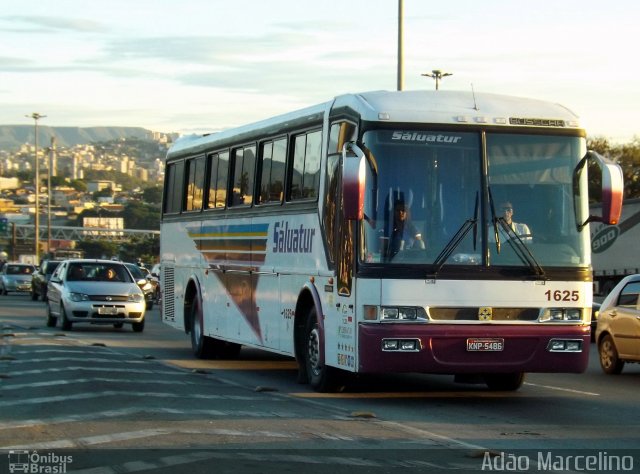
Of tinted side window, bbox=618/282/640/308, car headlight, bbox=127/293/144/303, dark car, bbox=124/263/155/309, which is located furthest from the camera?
dark car, bbox=124/263/155/309

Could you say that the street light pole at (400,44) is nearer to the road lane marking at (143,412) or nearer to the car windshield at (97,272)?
the car windshield at (97,272)

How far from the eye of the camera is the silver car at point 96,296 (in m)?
29.5

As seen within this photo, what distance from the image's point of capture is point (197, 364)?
20.3m

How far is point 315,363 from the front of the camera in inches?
619

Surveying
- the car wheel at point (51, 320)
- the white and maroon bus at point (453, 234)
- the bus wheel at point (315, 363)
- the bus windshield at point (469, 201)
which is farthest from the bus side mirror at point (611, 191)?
the car wheel at point (51, 320)

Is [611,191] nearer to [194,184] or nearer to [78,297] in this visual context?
[194,184]

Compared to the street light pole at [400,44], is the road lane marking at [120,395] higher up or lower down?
lower down

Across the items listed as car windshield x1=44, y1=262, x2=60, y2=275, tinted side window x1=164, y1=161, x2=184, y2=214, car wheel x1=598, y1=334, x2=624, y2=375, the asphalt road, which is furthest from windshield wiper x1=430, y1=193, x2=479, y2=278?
car windshield x1=44, y1=262, x2=60, y2=275

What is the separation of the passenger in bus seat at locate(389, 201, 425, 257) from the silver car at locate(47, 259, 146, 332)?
16.5 m

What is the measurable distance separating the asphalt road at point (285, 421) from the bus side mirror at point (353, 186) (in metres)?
1.97

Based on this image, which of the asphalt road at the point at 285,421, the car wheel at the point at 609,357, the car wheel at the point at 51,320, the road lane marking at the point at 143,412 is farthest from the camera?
the car wheel at the point at 51,320

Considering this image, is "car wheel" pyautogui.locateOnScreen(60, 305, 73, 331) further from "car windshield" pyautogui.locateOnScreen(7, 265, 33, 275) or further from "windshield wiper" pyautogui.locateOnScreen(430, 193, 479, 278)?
"car windshield" pyautogui.locateOnScreen(7, 265, 33, 275)

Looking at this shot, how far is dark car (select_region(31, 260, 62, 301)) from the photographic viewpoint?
160ft

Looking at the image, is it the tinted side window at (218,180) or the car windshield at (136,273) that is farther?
the car windshield at (136,273)
